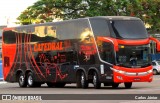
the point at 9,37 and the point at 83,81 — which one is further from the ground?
the point at 9,37

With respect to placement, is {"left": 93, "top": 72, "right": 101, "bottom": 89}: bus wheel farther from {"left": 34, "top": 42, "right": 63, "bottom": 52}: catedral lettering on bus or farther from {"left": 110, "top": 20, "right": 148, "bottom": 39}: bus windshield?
{"left": 34, "top": 42, "right": 63, "bottom": 52}: catedral lettering on bus

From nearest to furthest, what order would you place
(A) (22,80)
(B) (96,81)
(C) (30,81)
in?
1. (B) (96,81)
2. (C) (30,81)
3. (A) (22,80)

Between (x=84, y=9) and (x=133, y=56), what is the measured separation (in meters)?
26.2

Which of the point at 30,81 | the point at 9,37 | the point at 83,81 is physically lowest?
the point at 30,81

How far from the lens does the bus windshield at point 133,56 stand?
1110 inches

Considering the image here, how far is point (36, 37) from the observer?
33.4 m

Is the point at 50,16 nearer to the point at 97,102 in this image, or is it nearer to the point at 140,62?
the point at 140,62

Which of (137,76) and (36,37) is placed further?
(36,37)

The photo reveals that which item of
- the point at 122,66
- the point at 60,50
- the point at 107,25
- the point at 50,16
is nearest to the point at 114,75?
the point at 122,66

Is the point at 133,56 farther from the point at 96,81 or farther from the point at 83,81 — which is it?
the point at 83,81

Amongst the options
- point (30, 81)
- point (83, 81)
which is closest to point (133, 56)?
point (83, 81)

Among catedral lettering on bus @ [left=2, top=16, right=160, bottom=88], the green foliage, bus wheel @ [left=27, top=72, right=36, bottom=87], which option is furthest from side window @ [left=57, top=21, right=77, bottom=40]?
the green foliage

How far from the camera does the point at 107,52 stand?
93.1 ft

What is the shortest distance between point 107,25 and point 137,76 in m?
2.91
